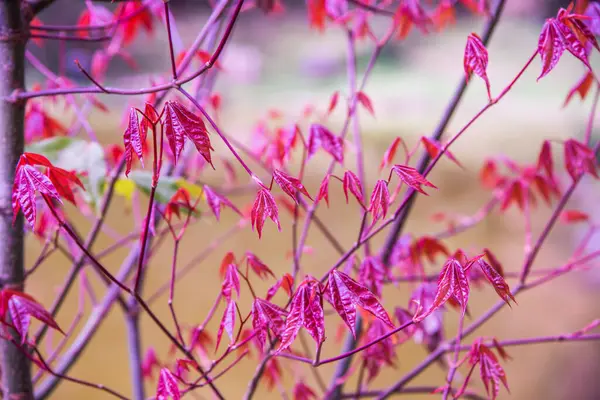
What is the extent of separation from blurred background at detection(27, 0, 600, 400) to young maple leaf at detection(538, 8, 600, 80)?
0.92 m

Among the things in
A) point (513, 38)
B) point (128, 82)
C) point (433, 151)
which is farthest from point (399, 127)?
point (433, 151)

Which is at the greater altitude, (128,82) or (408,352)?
(128,82)

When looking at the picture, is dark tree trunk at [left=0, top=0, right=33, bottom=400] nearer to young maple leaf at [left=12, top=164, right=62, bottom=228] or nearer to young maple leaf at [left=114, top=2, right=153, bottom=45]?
young maple leaf at [left=12, top=164, right=62, bottom=228]

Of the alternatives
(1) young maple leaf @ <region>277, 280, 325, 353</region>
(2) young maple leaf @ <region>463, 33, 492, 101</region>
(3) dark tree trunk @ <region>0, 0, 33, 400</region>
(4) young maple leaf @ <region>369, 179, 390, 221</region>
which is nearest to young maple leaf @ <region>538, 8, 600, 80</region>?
(2) young maple leaf @ <region>463, 33, 492, 101</region>

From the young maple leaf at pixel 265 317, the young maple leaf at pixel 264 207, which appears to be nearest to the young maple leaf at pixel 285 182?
the young maple leaf at pixel 264 207

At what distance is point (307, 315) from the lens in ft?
1.51

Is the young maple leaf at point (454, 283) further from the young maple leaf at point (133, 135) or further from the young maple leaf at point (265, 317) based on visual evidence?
the young maple leaf at point (133, 135)

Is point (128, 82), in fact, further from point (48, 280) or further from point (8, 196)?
point (8, 196)

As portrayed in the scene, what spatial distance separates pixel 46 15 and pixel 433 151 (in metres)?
3.48

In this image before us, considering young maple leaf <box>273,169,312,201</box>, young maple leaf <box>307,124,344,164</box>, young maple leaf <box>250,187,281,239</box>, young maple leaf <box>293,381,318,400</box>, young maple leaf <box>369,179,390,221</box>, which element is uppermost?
young maple leaf <box>307,124,344,164</box>

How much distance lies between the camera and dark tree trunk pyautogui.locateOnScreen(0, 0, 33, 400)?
2.01 ft

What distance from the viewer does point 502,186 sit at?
42.6 inches

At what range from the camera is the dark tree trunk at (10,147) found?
611 millimetres

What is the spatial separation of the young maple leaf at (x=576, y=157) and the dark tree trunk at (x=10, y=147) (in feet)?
2.42
